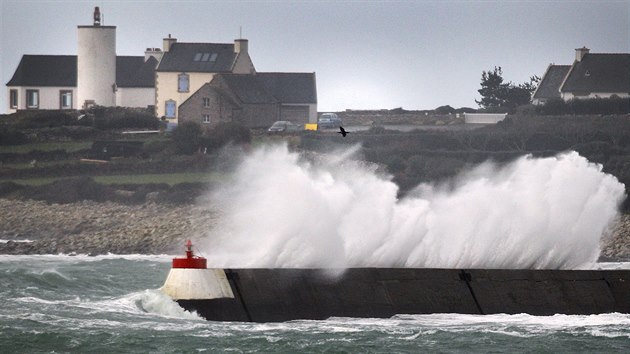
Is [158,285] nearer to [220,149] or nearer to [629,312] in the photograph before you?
[629,312]

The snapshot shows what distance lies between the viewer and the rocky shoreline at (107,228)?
5412cm

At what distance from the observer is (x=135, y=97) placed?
92.6 m

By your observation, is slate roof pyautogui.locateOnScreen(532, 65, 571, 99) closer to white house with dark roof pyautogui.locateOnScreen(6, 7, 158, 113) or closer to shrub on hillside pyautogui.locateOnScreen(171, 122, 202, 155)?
white house with dark roof pyautogui.locateOnScreen(6, 7, 158, 113)

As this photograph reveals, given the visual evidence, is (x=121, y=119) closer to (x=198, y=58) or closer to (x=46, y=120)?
(x=46, y=120)

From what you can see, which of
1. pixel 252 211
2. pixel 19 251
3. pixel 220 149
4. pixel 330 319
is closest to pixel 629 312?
pixel 330 319

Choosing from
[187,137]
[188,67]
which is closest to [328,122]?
[188,67]

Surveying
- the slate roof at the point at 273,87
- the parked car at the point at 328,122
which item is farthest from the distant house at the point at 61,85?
the parked car at the point at 328,122

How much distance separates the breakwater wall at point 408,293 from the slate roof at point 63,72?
63449 millimetres

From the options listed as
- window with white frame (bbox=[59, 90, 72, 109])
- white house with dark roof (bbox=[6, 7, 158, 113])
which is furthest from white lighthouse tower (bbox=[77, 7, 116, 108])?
window with white frame (bbox=[59, 90, 72, 109])

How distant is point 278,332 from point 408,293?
111 inches

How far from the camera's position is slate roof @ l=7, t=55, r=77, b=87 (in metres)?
94.0

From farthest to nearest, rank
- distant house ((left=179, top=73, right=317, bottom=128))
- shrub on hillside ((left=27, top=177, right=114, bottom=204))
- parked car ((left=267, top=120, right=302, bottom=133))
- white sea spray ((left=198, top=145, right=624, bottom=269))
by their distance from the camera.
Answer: distant house ((left=179, top=73, right=317, bottom=128)) → parked car ((left=267, top=120, right=302, bottom=133)) → shrub on hillside ((left=27, top=177, right=114, bottom=204)) → white sea spray ((left=198, top=145, right=624, bottom=269))

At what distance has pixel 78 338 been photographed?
27.9 meters

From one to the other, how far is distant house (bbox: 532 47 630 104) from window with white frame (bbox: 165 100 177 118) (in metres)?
20.9
